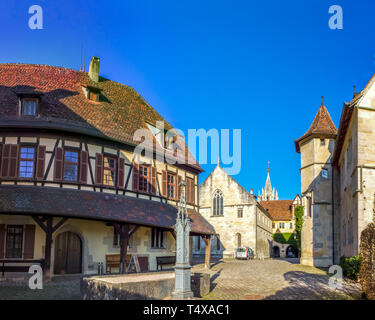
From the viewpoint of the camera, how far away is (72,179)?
19953 mm

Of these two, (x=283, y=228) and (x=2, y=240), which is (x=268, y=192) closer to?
(x=283, y=228)

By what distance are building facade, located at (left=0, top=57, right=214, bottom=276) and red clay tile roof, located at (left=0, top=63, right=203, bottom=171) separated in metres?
0.06

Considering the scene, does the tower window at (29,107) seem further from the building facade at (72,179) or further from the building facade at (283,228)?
the building facade at (283,228)

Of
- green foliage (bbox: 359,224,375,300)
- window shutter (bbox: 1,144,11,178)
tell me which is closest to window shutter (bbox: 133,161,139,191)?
window shutter (bbox: 1,144,11,178)

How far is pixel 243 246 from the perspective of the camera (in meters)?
42.1

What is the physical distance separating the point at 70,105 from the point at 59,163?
12.4 ft

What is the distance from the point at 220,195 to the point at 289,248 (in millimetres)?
24797

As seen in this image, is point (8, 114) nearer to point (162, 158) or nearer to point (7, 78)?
point (7, 78)

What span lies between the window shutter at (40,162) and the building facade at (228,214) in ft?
88.2

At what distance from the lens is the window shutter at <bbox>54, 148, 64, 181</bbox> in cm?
1944

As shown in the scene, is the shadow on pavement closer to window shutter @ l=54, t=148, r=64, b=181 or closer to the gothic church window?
window shutter @ l=54, t=148, r=64, b=181

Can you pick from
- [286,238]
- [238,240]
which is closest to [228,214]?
[238,240]

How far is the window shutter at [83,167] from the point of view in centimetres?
2005
